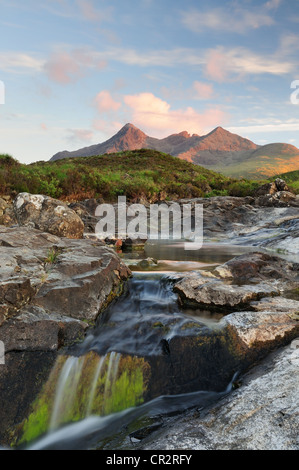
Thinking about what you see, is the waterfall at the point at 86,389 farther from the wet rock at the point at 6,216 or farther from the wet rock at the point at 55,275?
the wet rock at the point at 6,216

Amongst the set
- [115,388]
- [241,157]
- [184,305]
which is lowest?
[115,388]

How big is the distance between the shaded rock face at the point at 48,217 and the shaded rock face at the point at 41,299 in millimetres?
2476

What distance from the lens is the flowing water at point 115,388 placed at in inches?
134

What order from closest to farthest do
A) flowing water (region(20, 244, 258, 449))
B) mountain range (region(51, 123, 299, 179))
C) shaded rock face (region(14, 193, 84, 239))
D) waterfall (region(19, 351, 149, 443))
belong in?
flowing water (region(20, 244, 258, 449)) < waterfall (region(19, 351, 149, 443)) < shaded rock face (region(14, 193, 84, 239)) < mountain range (region(51, 123, 299, 179))

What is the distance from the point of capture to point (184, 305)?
17.7 feet

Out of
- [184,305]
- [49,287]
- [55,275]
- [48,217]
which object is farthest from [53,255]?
[48,217]

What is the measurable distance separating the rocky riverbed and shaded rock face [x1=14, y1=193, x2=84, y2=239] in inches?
90.9

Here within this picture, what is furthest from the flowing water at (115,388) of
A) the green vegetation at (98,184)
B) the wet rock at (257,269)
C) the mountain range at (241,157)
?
the mountain range at (241,157)

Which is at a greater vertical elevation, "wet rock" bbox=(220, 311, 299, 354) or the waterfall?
"wet rock" bbox=(220, 311, 299, 354)

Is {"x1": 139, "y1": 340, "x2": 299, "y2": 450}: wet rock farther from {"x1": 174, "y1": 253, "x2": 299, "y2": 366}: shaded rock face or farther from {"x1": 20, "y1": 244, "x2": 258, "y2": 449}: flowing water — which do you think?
{"x1": 174, "y1": 253, "x2": 299, "y2": 366}: shaded rock face

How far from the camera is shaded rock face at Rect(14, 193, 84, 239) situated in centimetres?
913

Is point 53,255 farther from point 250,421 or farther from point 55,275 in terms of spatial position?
point 250,421

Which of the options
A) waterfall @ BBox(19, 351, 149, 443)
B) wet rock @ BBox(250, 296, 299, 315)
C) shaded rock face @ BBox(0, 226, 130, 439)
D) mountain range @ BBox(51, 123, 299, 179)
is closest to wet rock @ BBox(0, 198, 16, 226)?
shaded rock face @ BBox(0, 226, 130, 439)

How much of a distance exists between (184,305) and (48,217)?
564 cm
